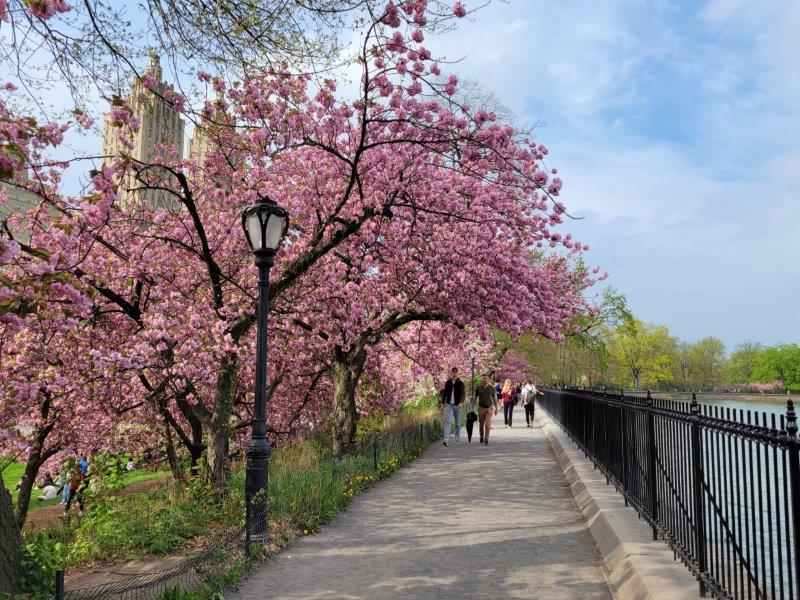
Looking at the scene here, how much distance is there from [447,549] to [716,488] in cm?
333

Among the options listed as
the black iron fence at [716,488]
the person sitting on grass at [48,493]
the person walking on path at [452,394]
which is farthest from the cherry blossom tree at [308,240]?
the person sitting on grass at [48,493]

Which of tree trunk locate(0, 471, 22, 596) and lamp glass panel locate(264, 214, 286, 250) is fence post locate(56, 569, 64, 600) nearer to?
tree trunk locate(0, 471, 22, 596)

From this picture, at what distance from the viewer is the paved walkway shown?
5887mm

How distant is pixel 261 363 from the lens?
794 centimetres

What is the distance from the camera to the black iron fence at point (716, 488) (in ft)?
12.0

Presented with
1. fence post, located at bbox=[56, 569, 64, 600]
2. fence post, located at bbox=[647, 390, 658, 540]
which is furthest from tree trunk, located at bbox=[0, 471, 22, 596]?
Answer: fence post, located at bbox=[647, 390, 658, 540]

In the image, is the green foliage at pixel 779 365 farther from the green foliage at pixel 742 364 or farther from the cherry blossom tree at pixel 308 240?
the cherry blossom tree at pixel 308 240

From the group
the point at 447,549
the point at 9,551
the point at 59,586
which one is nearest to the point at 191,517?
the point at 9,551

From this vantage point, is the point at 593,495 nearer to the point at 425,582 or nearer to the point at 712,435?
the point at 425,582

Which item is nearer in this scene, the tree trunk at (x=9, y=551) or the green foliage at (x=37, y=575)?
the tree trunk at (x=9, y=551)

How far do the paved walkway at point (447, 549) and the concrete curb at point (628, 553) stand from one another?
0.57ft

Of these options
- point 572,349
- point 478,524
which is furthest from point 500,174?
point 572,349

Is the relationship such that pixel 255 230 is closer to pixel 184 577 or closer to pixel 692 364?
pixel 184 577

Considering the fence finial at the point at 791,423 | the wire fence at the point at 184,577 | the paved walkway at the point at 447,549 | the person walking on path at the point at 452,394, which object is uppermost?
the fence finial at the point at 791,423
